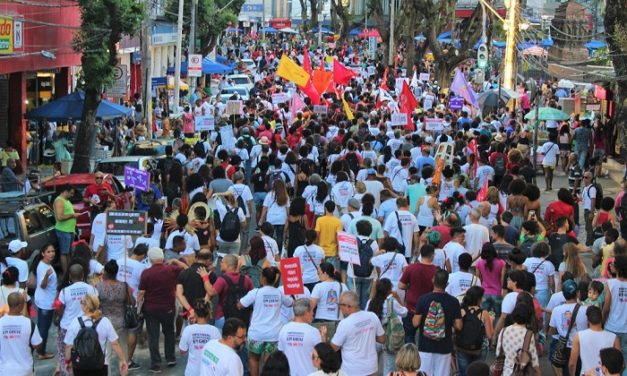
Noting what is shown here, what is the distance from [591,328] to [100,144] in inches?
962

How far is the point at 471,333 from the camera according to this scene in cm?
1138

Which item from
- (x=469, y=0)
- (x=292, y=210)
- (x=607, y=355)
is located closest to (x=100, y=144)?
(x=292, y=210)

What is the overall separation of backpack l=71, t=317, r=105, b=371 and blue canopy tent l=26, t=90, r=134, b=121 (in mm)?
18101

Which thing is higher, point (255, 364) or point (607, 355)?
point (607, 355)

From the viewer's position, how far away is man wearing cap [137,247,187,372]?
12906 millimetres

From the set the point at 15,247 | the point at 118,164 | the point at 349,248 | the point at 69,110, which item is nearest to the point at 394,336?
the point at 349,248

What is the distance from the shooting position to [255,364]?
11.8 metres

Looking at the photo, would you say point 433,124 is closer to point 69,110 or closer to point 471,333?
point 69,110

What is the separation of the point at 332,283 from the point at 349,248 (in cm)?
133

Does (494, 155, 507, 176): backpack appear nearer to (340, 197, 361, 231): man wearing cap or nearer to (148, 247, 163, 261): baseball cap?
(340, 197, 361, 231): man wearing cap

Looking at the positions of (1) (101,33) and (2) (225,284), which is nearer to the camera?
(2) (225,284)

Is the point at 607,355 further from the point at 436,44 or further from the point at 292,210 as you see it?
the point at 436,44

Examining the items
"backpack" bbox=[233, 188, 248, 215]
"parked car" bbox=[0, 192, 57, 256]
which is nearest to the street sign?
"parked car" bbox=[0, 192, 57, 256]

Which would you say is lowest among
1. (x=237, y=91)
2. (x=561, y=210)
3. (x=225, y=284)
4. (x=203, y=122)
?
(x=237, y=91)
